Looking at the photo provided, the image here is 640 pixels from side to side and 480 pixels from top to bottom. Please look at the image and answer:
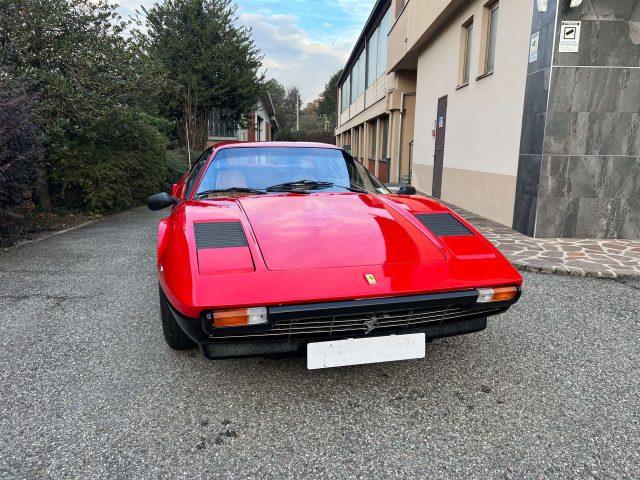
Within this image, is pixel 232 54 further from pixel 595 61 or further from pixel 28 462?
pixel 28 462

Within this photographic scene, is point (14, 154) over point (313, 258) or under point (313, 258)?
over

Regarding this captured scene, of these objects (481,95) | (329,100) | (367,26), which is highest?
(329,100)

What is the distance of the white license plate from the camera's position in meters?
2.10

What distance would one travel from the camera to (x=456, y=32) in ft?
32.7

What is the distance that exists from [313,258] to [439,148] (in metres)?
9.57

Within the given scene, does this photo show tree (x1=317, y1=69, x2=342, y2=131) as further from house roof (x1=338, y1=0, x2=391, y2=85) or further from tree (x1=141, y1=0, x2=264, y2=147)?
tree (x1=141, y1=0, x2=264, y2=147)

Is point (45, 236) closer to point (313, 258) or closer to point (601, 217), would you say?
point (313, 258)

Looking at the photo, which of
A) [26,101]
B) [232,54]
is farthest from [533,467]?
[232,54]

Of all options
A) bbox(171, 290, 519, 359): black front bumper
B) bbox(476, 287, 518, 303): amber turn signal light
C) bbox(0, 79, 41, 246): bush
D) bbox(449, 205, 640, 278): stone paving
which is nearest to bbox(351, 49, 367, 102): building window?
bbox(449, 205, 640, 278): stone paving

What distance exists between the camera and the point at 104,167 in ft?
27.8

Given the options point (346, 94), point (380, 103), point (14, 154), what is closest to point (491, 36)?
point (14, 154)

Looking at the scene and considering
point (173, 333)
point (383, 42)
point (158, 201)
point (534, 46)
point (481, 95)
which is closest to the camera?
point (173, 333)

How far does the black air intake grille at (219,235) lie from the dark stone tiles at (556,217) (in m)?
4.98

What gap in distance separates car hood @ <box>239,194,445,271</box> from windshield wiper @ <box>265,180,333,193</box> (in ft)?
0.57
